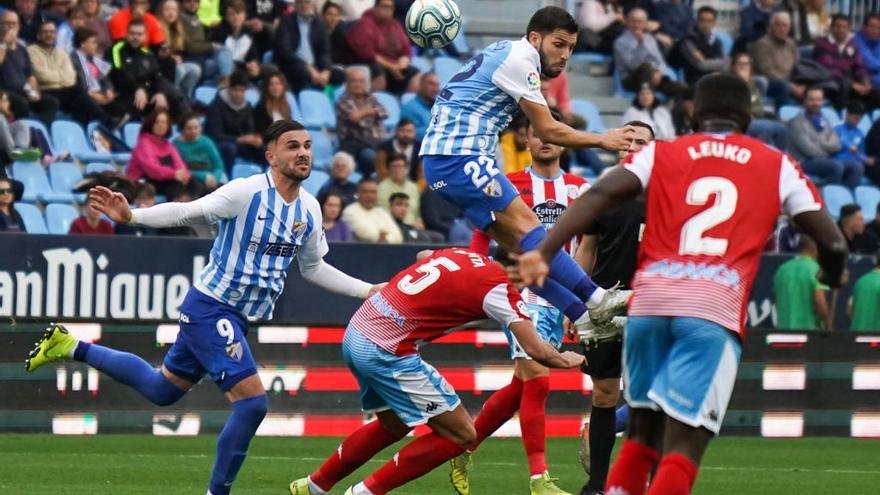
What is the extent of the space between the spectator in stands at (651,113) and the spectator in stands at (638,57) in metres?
0.54

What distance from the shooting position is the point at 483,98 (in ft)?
32.7

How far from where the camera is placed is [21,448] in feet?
43.3

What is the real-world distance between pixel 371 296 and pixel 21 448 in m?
5.02

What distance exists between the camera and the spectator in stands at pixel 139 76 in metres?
19.1

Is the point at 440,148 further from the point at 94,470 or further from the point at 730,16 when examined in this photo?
the point at 730,16

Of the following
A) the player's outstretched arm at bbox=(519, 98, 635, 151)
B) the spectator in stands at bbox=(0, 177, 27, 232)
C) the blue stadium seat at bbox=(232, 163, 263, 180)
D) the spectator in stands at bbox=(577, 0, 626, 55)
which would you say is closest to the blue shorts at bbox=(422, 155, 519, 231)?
the player's outstretched arm at bbox=(519, 98, 635, 151)

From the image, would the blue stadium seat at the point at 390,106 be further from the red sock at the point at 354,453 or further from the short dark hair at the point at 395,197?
the red sock at the point at 354,453

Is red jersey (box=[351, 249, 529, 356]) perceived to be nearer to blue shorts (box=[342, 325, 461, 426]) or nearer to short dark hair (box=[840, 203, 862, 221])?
blue shorts (box=[342, 325, 461, 426])

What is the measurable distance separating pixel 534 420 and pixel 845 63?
645 inches

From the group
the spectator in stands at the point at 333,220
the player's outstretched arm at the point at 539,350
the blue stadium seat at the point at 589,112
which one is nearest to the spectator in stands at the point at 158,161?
the spectator in stands at the point at 333,220

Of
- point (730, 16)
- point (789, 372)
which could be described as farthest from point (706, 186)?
point (730, 16)

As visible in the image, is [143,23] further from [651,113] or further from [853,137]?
[853,137]

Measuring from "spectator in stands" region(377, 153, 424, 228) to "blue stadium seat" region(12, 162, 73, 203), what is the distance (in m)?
3.55

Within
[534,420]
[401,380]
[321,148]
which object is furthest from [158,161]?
[401,380]
